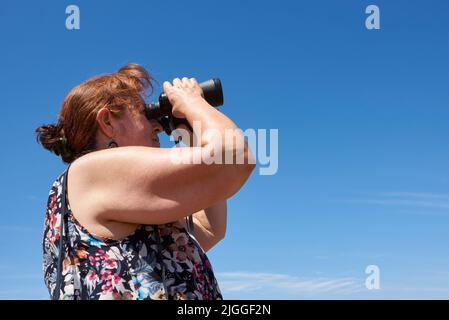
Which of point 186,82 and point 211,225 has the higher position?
point 186,82

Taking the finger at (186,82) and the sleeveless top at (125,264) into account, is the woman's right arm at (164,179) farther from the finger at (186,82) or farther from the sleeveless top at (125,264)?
the finger at (186,82)

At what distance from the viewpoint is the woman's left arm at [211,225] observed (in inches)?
100

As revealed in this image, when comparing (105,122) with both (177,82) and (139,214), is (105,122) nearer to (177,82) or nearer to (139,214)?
(177,82)

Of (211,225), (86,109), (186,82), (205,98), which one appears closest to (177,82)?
(186,82)

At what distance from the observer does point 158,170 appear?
1.84 metres

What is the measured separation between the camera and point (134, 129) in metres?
2.19

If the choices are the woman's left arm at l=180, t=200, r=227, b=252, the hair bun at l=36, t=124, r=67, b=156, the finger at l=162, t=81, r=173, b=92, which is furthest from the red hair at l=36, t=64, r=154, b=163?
the woman's left arm at l=180, t=200, r=227, b=252

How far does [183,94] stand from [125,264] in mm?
652

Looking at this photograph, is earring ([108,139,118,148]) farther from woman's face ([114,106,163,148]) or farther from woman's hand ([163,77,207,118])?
woman's hand ([163,77,207,118])

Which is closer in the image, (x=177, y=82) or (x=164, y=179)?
(x=164, y=179)

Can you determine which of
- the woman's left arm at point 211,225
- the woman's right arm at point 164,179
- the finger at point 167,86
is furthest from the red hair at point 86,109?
the woman's left arm at point 211,225

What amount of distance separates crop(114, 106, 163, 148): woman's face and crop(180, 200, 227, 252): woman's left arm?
492 mm
